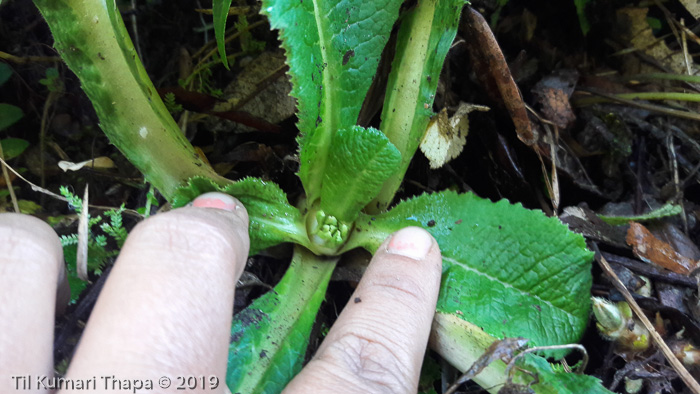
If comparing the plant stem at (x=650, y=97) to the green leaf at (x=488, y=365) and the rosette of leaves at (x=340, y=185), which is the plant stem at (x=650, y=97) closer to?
the rosette of leaves at (x=340, y=185)

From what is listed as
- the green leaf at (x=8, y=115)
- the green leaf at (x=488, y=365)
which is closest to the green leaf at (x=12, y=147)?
the green leaf at (x=8, y=115)

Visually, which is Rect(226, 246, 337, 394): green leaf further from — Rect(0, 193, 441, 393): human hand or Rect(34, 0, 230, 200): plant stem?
Rect(34, 0, 230, 200): plant stem

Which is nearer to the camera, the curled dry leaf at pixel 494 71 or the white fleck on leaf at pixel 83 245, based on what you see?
the white fleck on leaf at pixel 83 245

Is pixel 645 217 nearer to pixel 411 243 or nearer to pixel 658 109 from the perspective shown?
pixel 658 109

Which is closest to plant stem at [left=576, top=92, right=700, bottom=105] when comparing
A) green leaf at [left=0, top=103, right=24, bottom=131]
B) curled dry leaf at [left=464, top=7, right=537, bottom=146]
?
curled dry leaf at [left=464, top=7, right=537, bottom=146]

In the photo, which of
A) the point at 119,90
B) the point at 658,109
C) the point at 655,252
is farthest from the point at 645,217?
the point at 119,90

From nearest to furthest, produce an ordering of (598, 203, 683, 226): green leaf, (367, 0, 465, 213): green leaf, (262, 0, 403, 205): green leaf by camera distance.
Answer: (262, 0, 403, 205): green leaf < (367, 0, 465, 213): green leaf < (598, 203, 683, 226): green leaf

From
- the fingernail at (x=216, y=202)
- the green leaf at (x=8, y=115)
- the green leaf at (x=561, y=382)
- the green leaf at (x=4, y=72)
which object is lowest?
the green leaf at (x=561, y=382)

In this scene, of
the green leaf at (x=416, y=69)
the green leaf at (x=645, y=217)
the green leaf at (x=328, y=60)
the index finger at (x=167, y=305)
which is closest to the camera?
the index finger at (x=167, y=305)
